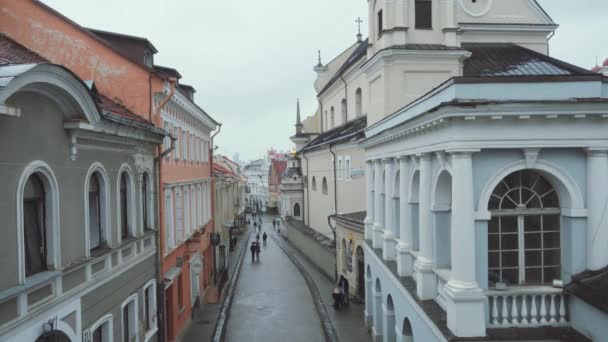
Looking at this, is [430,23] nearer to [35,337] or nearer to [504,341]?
[504,341]

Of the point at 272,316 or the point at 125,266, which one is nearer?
the point at 125,266

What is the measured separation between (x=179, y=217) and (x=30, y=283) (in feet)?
31.5

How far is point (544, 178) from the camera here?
27.2 ft

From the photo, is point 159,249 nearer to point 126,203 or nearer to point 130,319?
point 126,203

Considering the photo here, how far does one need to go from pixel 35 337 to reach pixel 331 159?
80.7 feet

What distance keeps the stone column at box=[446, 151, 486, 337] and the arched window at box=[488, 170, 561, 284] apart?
2.92 feet

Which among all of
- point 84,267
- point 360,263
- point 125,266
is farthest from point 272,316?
point 84,267

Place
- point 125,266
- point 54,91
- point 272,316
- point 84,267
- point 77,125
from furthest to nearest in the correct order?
point 272,316, point 125,266, point 84,267, point 77,125, point 54,91

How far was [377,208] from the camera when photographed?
1528 centimetres

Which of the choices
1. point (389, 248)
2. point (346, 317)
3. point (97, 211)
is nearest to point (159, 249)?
point (97, 211)

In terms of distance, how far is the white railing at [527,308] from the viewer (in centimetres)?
788

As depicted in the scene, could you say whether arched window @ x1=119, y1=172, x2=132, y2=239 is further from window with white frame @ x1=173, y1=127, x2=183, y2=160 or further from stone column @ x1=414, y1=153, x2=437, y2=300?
stone column @ x1=414, y1=153, x2=437, y2=300

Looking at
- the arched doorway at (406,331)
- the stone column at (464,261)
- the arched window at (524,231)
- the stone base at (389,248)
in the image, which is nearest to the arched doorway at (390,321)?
the stone base at (389,248)

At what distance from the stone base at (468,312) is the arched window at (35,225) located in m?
6.36
